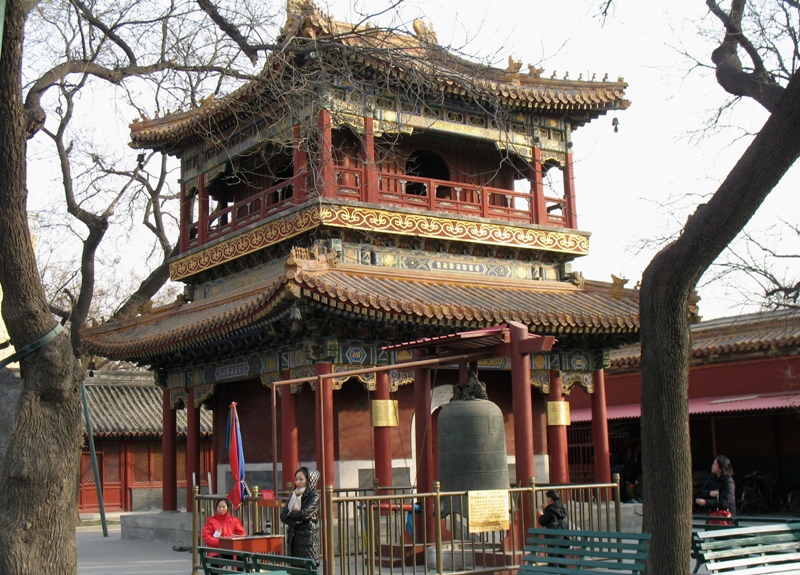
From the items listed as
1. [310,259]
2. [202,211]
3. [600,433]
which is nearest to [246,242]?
[202,211]

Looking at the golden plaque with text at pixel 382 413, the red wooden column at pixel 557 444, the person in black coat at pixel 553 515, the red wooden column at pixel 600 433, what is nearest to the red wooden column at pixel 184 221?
the golden plaque with text at pixel 382 413

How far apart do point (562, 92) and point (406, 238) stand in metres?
4.36

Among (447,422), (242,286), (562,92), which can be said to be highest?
(562,92)

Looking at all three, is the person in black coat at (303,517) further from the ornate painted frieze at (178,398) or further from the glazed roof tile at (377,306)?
the ornate painted frieze at (178,398)

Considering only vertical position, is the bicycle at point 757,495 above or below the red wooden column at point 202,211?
below

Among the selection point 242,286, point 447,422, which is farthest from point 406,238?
point 447,422

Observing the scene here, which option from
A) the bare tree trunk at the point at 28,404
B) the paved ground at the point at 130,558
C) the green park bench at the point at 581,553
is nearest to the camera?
the bare tree trunk at the point at 28,404

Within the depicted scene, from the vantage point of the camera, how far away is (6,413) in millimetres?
6527

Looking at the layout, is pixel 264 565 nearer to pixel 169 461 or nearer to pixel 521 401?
pixel 521 401

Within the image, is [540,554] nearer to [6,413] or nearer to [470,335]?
[470,335]

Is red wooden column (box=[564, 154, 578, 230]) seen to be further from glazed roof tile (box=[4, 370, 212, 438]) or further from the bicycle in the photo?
glazed roof tile (box=[4, 370, 212, 438])

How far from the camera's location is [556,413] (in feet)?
54.6

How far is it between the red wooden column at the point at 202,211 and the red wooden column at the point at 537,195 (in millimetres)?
6159

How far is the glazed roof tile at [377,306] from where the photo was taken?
13.6 meters
